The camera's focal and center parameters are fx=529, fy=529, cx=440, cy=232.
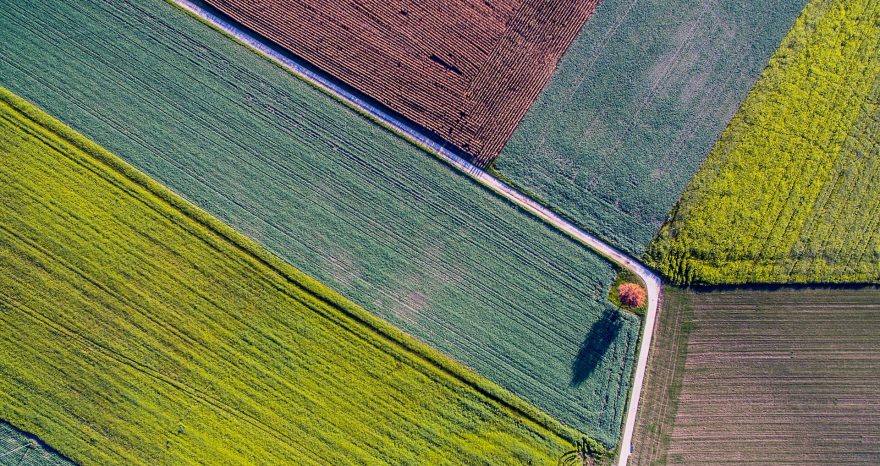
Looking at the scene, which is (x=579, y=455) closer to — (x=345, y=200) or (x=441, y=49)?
(x=345, y=200)

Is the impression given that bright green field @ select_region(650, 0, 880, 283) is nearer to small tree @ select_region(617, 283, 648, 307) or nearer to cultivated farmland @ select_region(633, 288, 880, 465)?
cultivated farmland @ select_region(633, 288, 880, 465)

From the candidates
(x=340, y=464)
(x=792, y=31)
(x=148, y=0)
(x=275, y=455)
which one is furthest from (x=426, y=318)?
(x=792, y=31)

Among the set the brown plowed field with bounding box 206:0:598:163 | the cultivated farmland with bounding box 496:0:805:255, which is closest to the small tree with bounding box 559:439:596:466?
the cultivated farmland with bounding box 496:0:805:255

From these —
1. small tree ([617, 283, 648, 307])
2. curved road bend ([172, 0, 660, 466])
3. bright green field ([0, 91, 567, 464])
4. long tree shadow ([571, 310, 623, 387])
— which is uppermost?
curved road bend ([172, 0, 660, 466])

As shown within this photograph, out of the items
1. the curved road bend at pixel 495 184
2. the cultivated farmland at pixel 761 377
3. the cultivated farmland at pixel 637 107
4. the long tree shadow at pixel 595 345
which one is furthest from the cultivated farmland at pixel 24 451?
the cultivated farmland at pixel 761 377

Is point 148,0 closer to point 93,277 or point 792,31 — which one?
point 93,277

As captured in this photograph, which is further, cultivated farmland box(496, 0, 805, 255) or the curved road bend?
cultivated farmland box(496, 0, 805, 255)

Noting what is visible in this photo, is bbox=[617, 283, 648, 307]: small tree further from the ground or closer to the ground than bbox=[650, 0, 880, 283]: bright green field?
closer to the ground
